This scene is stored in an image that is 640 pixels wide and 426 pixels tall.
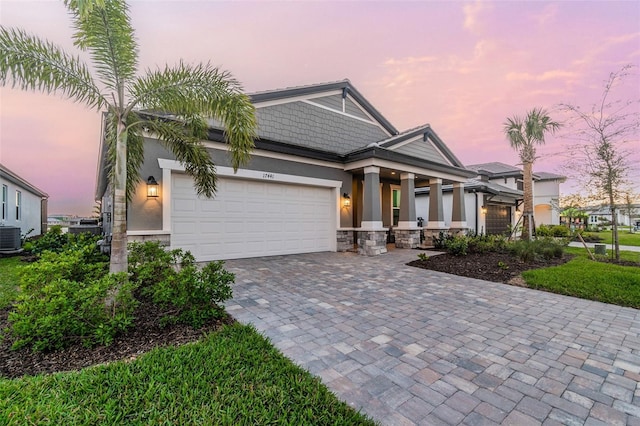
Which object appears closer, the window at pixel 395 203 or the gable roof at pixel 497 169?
the window at pixel 395 203

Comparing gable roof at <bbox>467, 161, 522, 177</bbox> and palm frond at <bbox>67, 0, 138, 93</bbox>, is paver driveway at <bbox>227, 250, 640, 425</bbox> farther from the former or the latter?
gable roof at <bbox>467, 161, 522, 177</bbox>

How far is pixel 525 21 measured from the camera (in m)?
7.82

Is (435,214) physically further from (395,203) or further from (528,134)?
(528,134)

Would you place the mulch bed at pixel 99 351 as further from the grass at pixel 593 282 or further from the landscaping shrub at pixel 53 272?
the grass at pixel 593 282

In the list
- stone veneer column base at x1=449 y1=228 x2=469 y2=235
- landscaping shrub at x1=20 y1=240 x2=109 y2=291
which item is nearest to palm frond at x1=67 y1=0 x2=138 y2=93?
landscaping shrub at x1=20 y1=240 x2=109 y2=291

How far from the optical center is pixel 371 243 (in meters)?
9.54

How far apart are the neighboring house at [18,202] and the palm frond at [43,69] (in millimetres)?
10816

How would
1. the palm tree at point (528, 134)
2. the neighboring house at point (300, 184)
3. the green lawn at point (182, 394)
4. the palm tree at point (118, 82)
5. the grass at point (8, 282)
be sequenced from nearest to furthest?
1. the green lawn at point (182, 394)
2. the palm tree at point (118, 82)
3. the grass at point (8, 282)
4. the neighboring house at point (300, 184)
5. the palm tree at point (528, 134)

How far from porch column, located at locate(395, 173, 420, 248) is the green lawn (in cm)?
950

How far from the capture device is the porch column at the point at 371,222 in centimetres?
955

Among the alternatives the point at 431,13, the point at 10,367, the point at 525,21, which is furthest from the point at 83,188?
the point at 525,21

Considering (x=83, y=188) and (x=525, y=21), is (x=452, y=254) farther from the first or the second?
(x=83, y=188)

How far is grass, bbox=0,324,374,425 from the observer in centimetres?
180

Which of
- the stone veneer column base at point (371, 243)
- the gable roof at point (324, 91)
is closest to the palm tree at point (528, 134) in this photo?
the gable roof at point (324, 91)
